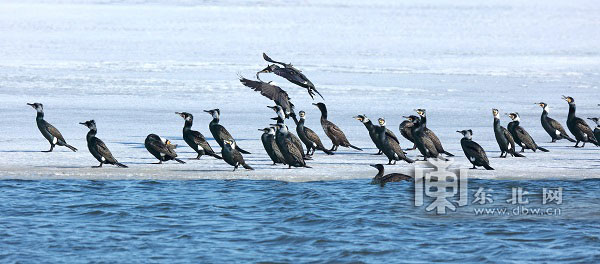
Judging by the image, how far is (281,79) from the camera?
28359mm

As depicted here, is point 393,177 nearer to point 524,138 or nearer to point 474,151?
point 474,151

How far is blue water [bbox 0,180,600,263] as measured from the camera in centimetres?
942

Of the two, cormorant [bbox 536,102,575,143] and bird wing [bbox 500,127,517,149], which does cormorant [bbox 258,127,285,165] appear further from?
cormorant [bbox 536,102,575,143]

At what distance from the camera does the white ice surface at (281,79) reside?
48.2 feet

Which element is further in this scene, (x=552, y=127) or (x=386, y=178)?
(x=552, y=127)

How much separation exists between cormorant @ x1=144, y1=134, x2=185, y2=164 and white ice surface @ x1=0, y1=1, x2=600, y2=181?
0.78 feet

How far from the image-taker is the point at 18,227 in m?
10.5

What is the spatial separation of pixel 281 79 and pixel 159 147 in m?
14.8

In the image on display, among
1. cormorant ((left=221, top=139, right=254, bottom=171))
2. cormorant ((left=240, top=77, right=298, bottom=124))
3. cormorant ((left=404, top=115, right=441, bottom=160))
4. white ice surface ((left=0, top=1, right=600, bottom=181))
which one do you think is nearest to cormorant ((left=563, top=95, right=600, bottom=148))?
white ice surface ((left=0, top=1, right=600, bottom=181))

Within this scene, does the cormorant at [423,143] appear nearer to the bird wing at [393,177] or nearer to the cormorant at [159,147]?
the bird wing at [393,177]

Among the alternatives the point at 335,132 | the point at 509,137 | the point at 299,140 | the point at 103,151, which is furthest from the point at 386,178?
the point at 103,151

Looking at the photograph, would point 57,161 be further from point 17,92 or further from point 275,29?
point 275,29

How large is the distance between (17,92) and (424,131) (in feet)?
38.3

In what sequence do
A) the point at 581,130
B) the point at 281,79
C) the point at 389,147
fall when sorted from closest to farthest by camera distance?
the point at 389,147
the point at 581,130
the point at 281,79
